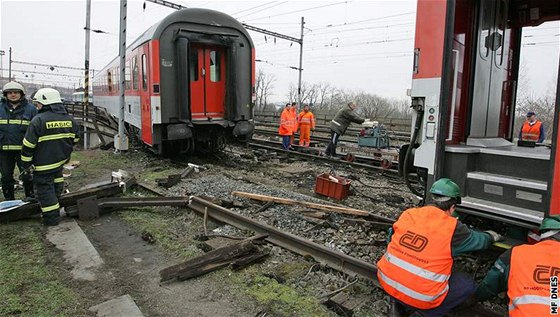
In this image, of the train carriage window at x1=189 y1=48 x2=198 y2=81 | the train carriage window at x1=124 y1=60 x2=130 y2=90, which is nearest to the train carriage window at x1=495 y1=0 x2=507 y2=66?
the train carriage window at x1=189 y1=48 x2=198 y2=81

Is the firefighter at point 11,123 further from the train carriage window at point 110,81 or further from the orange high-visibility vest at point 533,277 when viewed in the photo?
the train carriage window at point 110,81

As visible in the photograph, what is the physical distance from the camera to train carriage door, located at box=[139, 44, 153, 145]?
927cm

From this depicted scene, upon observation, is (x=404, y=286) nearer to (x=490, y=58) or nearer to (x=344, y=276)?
(x=344, y=276)

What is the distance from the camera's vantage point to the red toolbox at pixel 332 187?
23.0ft

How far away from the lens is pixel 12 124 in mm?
5734

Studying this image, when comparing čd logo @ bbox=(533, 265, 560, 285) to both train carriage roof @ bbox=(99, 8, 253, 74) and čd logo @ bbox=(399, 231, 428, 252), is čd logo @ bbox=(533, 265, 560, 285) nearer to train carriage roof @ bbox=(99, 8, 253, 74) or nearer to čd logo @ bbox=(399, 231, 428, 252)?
čd logo @ bbox=(399, 231, 428, 252)

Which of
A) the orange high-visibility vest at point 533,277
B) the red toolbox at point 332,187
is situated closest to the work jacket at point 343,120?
the red toolbox at point 332,187

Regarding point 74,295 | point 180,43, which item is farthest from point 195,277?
point 180,43

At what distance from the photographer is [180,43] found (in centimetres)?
896

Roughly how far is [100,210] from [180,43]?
4.79m

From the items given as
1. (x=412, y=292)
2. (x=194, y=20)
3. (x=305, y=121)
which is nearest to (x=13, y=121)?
(x=194, y=20)

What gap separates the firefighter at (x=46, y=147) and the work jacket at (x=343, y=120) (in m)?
7.76

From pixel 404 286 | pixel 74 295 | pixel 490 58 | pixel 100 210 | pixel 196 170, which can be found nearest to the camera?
pixel 404 286

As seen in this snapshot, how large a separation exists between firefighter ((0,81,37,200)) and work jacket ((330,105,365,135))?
7.78 m
